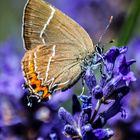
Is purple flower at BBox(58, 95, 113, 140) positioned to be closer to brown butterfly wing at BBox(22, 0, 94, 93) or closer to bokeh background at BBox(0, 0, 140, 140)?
bokeh background at BBox(0, 0, 140, 140)

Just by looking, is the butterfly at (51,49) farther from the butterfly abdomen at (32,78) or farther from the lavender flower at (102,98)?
the lavender flower at (102,98)

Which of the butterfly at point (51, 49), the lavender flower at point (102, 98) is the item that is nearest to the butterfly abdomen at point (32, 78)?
the butterfly at point (51, 49)

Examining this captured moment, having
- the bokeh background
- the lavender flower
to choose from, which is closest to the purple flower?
the lavender flower

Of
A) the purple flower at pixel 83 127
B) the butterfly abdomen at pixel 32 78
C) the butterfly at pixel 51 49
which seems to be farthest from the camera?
the butterfly at pixel 51 49

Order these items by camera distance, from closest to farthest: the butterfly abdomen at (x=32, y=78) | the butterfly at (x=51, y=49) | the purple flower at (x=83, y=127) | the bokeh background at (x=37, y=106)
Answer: the purple flower at (x=83, y=127), the butterfly abdomen at (x=32, y=78), the butterfly at (x=51, y=49), the bokeh background at (x=37, y=106)

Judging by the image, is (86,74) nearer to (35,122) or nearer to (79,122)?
(79,122)

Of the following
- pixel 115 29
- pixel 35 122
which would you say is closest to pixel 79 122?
pixel 35 122
